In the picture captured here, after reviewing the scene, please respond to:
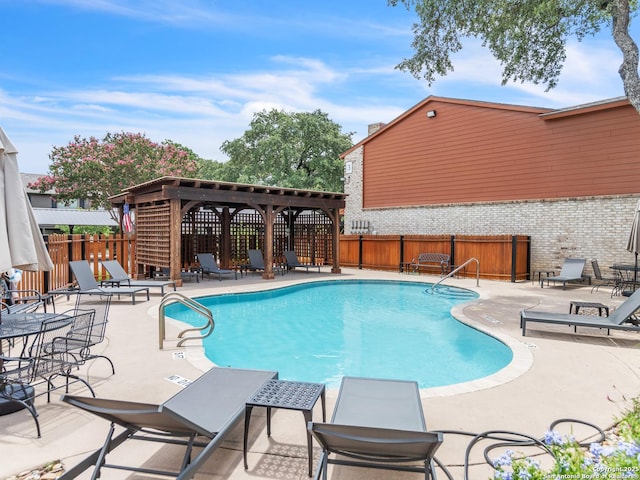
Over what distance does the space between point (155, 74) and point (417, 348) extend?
21061mm

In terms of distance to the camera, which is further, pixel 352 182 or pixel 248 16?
pixel 352 182

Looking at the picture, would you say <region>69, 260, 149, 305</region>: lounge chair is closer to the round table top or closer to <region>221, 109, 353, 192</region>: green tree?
the round table top

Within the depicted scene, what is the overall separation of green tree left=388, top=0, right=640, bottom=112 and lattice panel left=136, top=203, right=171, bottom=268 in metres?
8.99

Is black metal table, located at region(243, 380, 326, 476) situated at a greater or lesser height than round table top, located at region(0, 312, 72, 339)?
lesser

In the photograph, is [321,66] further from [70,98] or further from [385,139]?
[70,98]

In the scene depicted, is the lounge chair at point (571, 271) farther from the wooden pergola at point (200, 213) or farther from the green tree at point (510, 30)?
the wooden pergola at point (200, 213)

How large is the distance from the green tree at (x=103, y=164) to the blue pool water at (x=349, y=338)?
39.8ft

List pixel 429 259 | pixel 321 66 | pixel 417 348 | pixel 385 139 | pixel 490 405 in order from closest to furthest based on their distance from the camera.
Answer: pixel 490 405
pixel 417 348
pixel 429 259
pixel 385 139
pixel 321 66

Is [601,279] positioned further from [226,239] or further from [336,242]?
[226,239]

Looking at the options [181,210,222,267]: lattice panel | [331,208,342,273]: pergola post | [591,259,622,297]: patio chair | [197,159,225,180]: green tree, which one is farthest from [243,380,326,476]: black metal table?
[197,159,225,180]: green tree

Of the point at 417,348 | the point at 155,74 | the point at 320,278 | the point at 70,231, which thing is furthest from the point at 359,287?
the point at 70,231

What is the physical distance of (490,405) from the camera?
3719 mm

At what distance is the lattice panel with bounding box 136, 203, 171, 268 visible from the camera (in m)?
11.8

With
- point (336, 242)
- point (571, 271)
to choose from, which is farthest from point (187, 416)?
point (336, 242)
